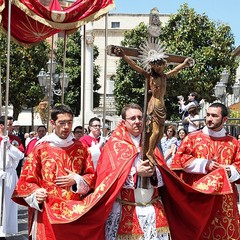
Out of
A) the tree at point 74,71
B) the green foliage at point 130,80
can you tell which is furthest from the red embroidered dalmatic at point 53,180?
the tree at point 74,71

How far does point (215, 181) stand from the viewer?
18.6 ft

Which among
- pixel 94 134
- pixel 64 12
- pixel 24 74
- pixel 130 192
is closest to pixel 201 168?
pixel 130 192

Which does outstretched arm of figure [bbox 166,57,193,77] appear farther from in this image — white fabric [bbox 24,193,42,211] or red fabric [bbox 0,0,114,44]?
red fabric [bbox 0,0,114,44]

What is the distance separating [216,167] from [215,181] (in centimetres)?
22

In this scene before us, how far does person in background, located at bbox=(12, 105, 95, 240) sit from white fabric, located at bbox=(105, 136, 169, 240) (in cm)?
31

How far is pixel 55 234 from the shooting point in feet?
16.6

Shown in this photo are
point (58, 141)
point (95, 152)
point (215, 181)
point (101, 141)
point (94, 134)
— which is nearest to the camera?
point (58, 141)

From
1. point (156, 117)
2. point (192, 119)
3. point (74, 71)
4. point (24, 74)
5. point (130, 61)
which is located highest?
point (74, 71)

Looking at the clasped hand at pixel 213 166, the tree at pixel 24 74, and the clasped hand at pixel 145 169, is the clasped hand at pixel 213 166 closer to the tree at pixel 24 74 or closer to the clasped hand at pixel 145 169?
the clasped hand at pixel 145 169

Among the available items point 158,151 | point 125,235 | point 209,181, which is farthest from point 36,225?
point 209,181

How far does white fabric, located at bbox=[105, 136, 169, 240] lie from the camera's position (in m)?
5.16

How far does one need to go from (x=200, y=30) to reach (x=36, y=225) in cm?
2667

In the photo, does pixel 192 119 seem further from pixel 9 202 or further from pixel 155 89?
pixel 155 89

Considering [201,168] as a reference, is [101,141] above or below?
above
